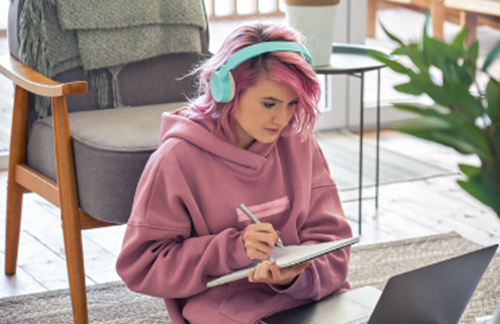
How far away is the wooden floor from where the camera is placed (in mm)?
1816

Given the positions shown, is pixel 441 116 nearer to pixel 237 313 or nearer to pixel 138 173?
pixel 237 313

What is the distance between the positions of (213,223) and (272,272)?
7.8 inches

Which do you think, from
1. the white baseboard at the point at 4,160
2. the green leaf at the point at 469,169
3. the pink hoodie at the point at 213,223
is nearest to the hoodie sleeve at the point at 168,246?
the pink hoodie at the point at 213,223

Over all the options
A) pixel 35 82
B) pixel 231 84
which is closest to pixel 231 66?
pixel 231 84

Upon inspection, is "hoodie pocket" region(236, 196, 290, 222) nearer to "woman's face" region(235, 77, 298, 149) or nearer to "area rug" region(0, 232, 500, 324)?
"woman's face" region(235, 77, 298, 149)

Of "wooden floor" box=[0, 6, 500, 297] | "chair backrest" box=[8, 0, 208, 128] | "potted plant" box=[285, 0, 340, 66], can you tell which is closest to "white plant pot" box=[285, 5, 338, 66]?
"potted plant" box=[285, 0, 340, 66]

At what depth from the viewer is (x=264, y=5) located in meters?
2.90

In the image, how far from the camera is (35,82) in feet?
4.84

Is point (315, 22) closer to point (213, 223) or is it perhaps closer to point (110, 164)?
point (110, 164)

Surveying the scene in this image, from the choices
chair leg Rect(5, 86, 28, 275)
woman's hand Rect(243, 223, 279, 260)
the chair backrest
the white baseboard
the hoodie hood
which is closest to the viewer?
woman's hand Rect(243, 223, 279, 260)

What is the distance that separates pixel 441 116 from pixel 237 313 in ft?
2.40

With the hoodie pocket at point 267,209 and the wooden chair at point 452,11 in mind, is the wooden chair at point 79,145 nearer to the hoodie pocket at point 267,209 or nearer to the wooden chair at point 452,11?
the hoodie pocket at point 267,209

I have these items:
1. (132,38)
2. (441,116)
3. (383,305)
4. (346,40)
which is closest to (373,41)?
(346,40)

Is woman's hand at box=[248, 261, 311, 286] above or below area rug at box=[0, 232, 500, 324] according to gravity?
above
